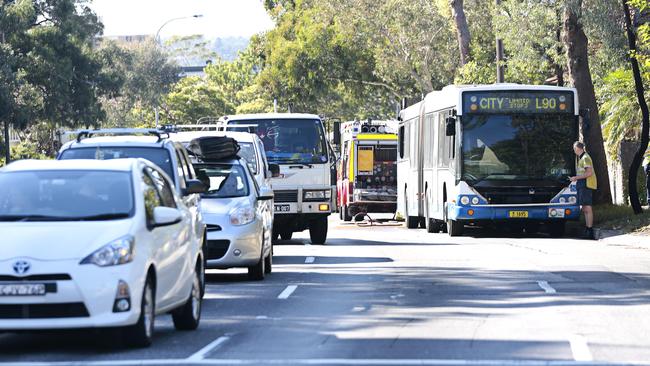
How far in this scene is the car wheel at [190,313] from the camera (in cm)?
1312

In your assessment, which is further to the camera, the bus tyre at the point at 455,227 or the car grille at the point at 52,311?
the bus tyre at the point at 455,227

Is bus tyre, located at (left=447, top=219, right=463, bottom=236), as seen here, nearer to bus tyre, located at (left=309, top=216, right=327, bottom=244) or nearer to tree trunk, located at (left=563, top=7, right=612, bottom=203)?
bus tyre, located at (left=309, top=216, right=327, bottom=244)

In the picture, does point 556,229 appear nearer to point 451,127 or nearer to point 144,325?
point 451,127

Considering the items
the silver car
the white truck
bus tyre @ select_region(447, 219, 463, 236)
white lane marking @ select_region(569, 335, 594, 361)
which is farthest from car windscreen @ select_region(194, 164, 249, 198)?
bus tyre @ select_region(447, 219, 463, 236)

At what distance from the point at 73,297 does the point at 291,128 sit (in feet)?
59.4

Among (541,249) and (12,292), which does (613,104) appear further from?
(12,292)

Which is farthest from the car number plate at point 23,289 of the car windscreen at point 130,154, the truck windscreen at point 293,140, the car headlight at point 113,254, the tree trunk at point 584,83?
the tree trunk at point 584,83

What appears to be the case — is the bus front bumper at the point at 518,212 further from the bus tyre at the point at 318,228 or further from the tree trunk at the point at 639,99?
the bus tyre at the point at 318,228

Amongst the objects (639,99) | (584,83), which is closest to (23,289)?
(639,99)

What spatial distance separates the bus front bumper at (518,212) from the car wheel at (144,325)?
61.7 ft

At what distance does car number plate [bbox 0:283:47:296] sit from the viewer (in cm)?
1104

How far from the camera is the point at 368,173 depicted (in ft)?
149

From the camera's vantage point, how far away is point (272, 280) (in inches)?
765

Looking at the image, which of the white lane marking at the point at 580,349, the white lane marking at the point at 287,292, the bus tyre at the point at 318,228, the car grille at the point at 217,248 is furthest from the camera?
the bus tyre at the point at 318,228
